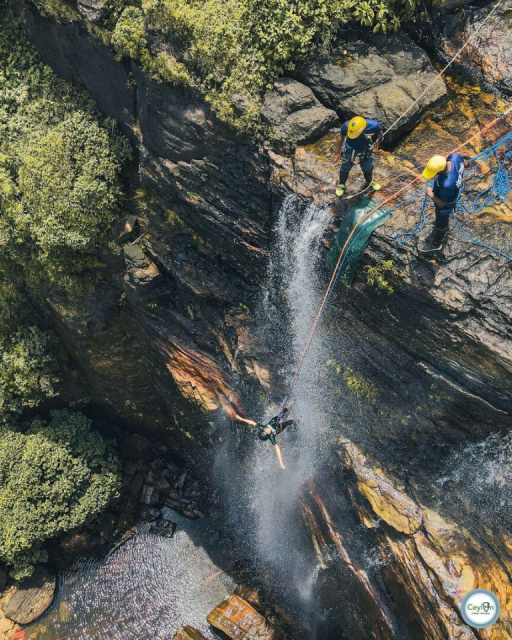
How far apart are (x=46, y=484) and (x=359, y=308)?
468 inches

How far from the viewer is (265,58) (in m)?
10.5

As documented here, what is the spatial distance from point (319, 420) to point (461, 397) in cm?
408

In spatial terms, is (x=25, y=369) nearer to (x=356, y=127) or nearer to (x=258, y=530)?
(x=258, y=530)

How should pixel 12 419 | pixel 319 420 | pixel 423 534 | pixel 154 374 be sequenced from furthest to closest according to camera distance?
pixel 12 419 → pixel 154 374 → pixel 319 420 → pixel 423 534

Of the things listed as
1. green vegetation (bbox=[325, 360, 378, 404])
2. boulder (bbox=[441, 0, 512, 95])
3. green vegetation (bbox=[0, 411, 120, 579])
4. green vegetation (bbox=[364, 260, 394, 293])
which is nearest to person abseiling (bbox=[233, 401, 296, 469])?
green vegetation (bbox=[325, 360, 378, 404])

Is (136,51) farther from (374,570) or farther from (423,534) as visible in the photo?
(374,570)

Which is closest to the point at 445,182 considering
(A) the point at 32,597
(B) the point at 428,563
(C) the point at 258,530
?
(B) the point at 428,563

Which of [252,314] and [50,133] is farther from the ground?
[50,133]

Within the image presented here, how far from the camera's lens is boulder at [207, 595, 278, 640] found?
14.6 metres

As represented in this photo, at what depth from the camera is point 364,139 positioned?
8.84m

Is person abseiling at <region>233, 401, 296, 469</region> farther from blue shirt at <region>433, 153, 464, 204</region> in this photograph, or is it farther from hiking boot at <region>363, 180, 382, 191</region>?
blue shirt at <region>433, 153, 464, 204</region>

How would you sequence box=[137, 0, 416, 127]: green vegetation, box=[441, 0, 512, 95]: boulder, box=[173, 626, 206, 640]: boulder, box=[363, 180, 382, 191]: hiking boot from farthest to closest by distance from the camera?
box=[173, 626, 206, 640]: boulder
box=[137, 0, 416, 127]: green vegetation
box=[441, 0, 512, 95]: boulder
box=[363, 180, 382, 191]: hiking boot

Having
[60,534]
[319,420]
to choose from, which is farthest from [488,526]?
[60,534]

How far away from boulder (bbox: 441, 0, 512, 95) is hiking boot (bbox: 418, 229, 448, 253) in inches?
140
